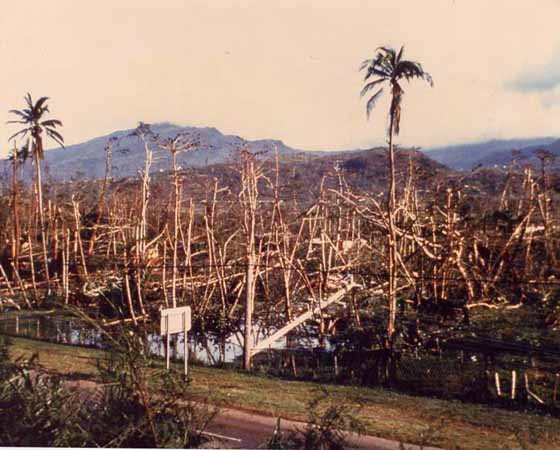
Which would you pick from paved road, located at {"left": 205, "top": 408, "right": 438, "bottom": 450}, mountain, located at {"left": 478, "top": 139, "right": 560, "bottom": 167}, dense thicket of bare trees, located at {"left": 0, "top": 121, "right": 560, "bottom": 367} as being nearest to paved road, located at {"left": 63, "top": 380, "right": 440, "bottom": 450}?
paved road, located at {"left": 205, "top": 408, "right": 438, "bottom": 450}

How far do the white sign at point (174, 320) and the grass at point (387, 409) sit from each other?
2.03 ft

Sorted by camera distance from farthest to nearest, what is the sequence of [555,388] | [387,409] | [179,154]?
1. [179,154]
2. [555,388]
3. [387,409]

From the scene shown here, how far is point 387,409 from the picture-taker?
799 cm

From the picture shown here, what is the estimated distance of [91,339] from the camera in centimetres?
1141

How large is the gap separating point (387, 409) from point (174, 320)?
9.77 ft

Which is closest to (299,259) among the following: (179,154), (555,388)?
(179,154)

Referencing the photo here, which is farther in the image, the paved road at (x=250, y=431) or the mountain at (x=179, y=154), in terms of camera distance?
the mountain at (x=179, y=154)

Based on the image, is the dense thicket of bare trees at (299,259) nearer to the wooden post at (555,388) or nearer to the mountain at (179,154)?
the mountain at (179,154)

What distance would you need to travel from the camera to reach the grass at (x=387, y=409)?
688 cm

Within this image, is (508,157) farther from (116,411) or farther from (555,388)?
(116,411)

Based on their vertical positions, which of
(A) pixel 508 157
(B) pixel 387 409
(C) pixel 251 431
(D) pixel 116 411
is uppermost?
(A) pixel 508 157

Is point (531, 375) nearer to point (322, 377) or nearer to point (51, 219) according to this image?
point (322, 377)

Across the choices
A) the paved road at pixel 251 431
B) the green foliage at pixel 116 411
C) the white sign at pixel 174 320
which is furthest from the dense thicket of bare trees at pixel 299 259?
the green foliage at pixel 116 411

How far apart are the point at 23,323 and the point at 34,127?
19.5 feet
